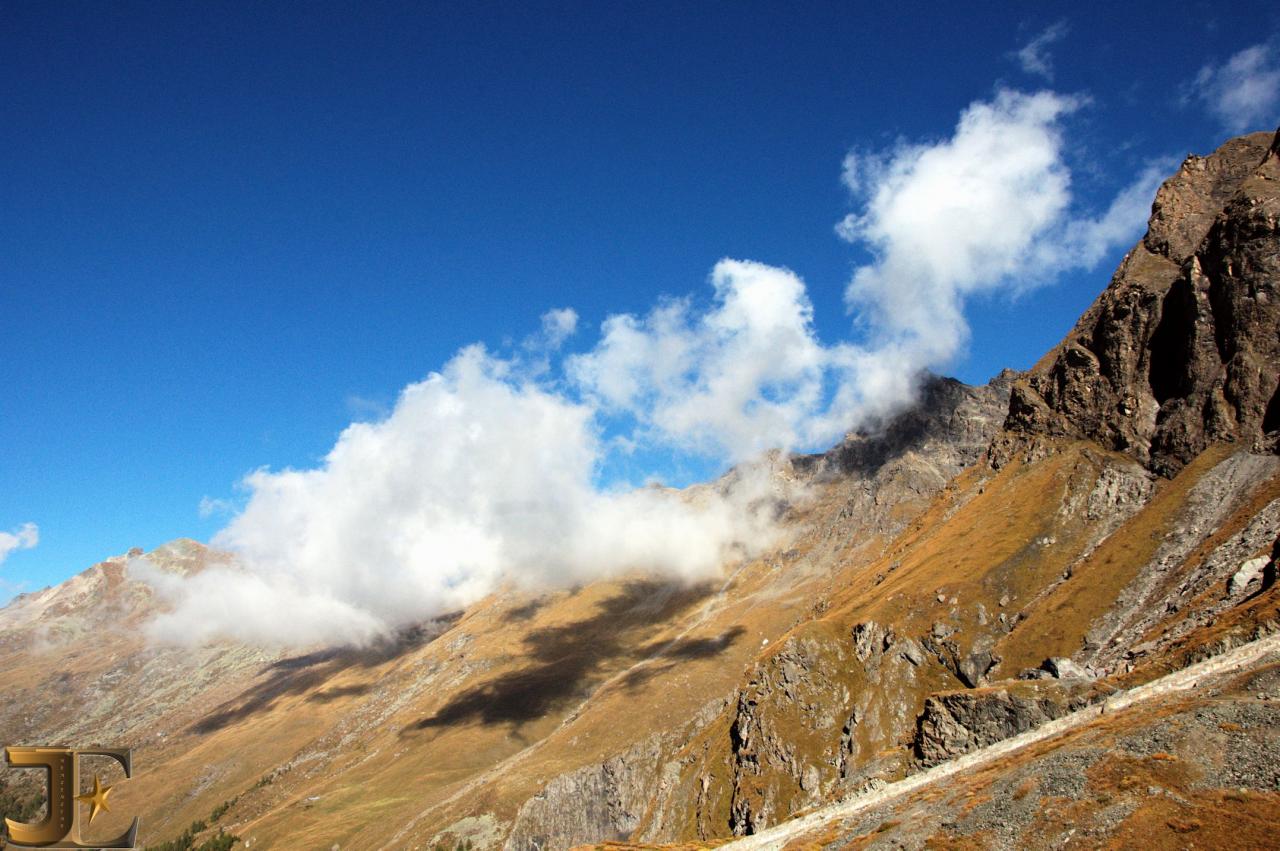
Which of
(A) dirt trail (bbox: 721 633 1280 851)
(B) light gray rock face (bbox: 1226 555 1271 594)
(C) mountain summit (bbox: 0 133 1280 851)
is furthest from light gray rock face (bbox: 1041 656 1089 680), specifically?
(B) light gray rock face (bbox: 1226 555 1271 594)

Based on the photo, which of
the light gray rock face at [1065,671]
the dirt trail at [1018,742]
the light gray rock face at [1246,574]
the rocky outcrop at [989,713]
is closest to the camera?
the dirt trail at [1018,742]

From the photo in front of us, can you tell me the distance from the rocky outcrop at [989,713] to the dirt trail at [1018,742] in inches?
106

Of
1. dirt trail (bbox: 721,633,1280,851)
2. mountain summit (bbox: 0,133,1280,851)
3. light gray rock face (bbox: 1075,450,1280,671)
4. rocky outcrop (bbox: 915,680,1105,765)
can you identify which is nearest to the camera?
mountain summit (bbox: 0,133,1280,851)

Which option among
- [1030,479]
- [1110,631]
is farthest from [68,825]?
[1030,479]

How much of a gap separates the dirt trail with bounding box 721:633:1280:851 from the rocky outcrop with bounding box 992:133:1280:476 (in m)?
→ 106

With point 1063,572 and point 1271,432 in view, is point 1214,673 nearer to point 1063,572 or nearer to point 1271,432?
point 1063,572

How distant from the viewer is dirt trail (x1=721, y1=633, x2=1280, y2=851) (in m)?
53.4

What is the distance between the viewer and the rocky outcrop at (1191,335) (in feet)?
457

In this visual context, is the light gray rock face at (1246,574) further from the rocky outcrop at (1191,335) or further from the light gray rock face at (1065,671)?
the rocky outcrop at (1191,335)

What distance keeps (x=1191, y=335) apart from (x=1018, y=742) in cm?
14354
